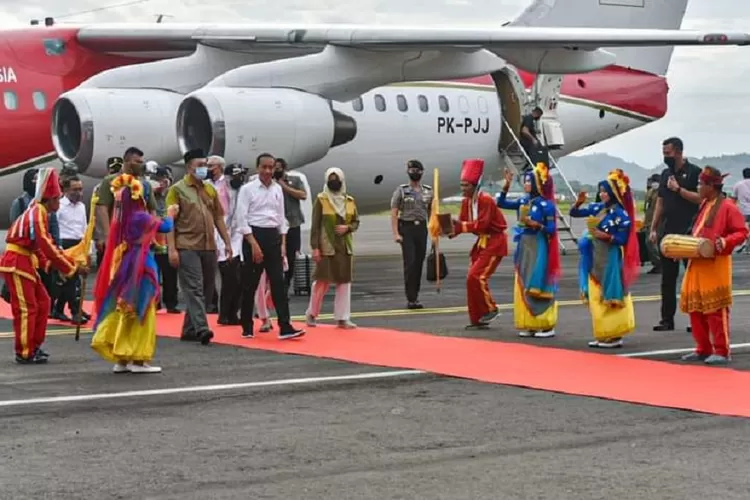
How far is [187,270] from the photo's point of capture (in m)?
13.4

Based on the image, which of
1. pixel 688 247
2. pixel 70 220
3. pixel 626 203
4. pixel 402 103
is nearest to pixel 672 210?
pixel 626 203

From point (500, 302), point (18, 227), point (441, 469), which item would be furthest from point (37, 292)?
point (500, 302)

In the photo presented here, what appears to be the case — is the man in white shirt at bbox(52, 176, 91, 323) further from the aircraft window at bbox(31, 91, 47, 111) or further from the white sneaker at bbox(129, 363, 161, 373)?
the aircraft window at bbox(31, 91, 47, 111)

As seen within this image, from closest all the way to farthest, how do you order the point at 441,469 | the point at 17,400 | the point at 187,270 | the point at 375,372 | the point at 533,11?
the point at 441,469
the point at 17,400
the point at 375,372
the point at 187,270
the point at 533,11

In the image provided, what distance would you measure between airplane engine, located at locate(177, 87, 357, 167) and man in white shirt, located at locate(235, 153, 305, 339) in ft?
22.1

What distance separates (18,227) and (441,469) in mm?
5566

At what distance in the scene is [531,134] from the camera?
2602 centimetres

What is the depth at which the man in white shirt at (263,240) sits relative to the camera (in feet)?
44.6

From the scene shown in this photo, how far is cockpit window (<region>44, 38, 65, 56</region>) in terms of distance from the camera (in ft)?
72.3

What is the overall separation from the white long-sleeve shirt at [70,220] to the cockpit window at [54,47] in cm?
660

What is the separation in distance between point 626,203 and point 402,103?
12.4 metres

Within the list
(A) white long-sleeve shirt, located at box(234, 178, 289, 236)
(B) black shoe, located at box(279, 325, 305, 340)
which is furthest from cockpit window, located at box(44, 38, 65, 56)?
(B) black shoe, located at box(279, 325, 305, 340)

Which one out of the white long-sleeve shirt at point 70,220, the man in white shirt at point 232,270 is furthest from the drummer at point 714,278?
the white long-sleeve shirt at point 70,220

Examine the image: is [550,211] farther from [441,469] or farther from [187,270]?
[441,469]
